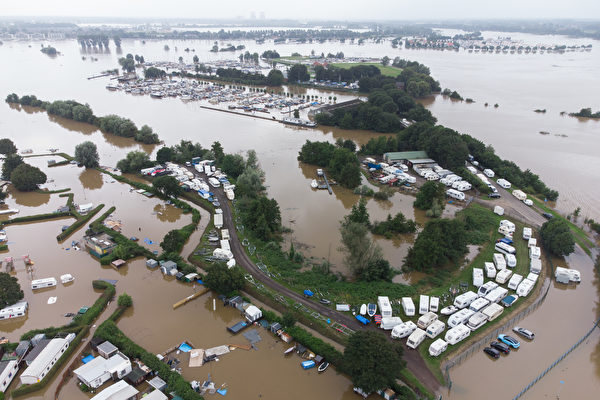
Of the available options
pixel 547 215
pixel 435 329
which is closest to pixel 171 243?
pixel 435 329

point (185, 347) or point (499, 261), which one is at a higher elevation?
point (499, 261)

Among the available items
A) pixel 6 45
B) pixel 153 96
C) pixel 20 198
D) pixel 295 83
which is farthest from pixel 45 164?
pixel 6 45

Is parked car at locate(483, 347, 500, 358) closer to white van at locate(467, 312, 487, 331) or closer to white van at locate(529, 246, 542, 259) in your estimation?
white van at locate(467, 312, 487, 331)

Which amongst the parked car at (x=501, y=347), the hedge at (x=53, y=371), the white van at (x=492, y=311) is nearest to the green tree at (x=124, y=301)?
the hedge at (x=53, y=371)

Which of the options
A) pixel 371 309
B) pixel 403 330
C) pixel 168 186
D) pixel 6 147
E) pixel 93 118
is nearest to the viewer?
pixel 403 330

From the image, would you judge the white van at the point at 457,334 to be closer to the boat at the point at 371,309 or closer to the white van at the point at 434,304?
the white van at the point at 434,304

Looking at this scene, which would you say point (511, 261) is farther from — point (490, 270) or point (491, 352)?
point (491, 352)
